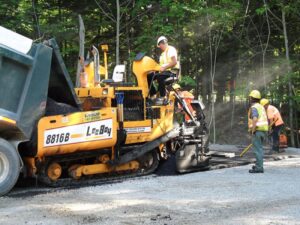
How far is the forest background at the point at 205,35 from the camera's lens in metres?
17.4

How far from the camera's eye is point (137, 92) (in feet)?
29.8

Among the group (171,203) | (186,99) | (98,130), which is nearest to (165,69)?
(186,99)

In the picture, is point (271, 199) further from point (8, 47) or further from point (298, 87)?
point (298, 87)

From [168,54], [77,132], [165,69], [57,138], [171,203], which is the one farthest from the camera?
[168,54]

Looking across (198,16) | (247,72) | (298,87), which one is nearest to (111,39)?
(198,16)

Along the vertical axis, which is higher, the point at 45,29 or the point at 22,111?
the point at 45,29

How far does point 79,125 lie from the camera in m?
8.05

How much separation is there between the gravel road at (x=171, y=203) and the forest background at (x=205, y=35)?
29.6 feet

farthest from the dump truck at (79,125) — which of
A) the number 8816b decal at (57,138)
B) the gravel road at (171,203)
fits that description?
the gravel road at (171,203)

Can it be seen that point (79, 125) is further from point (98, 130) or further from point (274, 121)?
point (274, 121)

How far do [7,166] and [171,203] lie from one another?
98.9 inches

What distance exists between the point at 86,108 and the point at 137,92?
1013mm

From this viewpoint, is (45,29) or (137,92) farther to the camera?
(45,29)

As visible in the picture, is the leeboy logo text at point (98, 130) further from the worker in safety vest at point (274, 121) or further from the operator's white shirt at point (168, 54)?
the worker in safety vest at point (274, 121)
